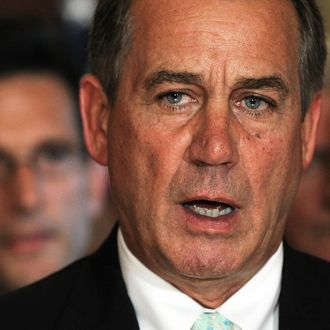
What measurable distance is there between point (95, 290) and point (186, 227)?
1.11ft

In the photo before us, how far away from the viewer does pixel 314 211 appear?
4.69 meters

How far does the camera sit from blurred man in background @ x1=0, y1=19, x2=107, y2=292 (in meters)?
4.64

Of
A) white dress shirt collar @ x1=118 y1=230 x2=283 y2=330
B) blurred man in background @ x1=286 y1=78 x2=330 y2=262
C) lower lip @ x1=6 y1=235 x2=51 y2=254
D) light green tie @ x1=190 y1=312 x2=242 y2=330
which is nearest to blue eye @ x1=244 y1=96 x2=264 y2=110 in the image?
white dress shirt collar @ x1=118 y1=230 x2=283 y2=330

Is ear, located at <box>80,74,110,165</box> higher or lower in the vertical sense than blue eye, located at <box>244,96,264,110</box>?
lower

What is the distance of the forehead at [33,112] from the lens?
468 cm

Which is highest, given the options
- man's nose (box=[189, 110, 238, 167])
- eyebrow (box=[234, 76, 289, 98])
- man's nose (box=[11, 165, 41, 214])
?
eyebrow (box=[234, 76, 289, 98])

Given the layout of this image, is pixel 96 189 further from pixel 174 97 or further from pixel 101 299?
pixel 174 97

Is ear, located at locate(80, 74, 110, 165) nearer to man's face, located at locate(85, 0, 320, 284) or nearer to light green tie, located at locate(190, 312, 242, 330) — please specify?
man's face, located at locate(85, 0, 320, 284)

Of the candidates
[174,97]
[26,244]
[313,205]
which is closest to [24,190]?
[26,244]

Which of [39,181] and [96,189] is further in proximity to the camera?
[96,189]

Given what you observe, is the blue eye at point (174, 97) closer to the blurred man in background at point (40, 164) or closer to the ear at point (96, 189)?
the blurred man in background at point (40, 164)

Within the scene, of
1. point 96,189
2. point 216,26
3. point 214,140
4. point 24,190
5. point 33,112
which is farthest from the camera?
point 96,189

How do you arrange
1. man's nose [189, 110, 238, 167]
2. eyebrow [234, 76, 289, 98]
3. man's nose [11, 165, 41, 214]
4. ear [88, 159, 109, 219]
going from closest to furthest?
man's nose [189, 110, 238, 167] → eyebrow [234, 76, 289, 98] → man's nose [11, 165, 41, 214] → ear [88, 159, 109, 219]

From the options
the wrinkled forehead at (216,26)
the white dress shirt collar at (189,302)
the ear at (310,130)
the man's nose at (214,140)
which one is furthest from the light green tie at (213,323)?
the wrinkled forehead at (216,26)
